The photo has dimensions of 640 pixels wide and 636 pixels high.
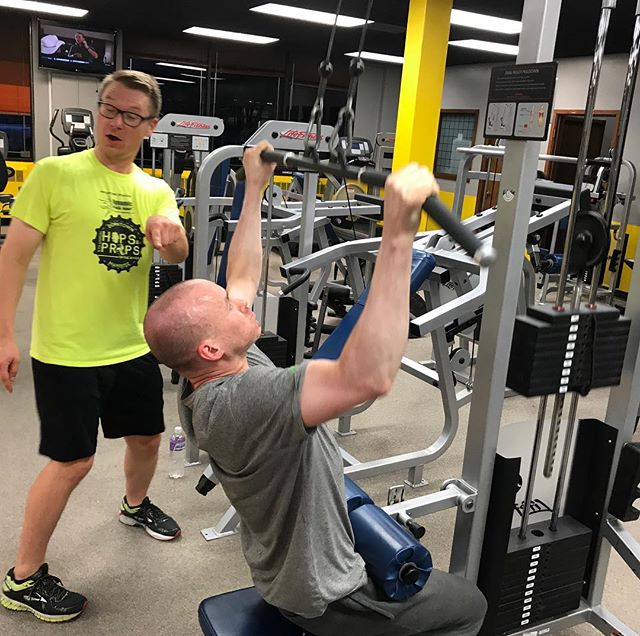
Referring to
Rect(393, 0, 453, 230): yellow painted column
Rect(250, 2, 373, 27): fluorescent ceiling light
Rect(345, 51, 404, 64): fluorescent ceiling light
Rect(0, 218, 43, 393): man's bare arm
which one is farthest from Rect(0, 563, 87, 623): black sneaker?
Rect(345, 51, 404, 64): fluorescent ceiling light

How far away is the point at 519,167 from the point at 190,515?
6.23ft

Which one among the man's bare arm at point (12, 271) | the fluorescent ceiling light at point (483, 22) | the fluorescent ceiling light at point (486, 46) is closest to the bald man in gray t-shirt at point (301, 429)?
the man's bare arm at point (12, 271)

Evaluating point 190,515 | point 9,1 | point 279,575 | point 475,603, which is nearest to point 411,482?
point 190,515

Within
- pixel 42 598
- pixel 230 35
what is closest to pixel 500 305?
pixel 42 598

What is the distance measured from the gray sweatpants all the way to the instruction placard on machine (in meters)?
0.99

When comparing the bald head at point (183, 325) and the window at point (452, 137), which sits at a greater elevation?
the window at point (452, 137)

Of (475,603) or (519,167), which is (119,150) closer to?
(519,167)

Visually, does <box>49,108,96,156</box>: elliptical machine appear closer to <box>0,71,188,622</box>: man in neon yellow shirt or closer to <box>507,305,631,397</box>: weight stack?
<box>0,71,188,622</box>: man in neon yellow shirt

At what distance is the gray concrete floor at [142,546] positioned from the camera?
2041 mm

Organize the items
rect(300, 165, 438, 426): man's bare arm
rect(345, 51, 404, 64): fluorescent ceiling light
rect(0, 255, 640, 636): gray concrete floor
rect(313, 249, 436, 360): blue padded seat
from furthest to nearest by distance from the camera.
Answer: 1. rect(345, 51, 404, 64): fluorescent ceiling light
2. rect(313, 249, 436, 360): blue padded seat
3. rect(0, 255, 640, 636): gray concrete floor
4. rect(300, 165, 438, 426): man's bare arm

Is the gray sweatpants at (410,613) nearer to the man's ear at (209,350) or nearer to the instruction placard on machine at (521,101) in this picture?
the man's ear at (209,350)

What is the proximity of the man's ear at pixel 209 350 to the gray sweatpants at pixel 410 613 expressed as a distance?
1.85 feet

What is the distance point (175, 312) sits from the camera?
1176mm

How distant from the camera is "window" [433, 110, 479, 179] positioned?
34.5 ft
